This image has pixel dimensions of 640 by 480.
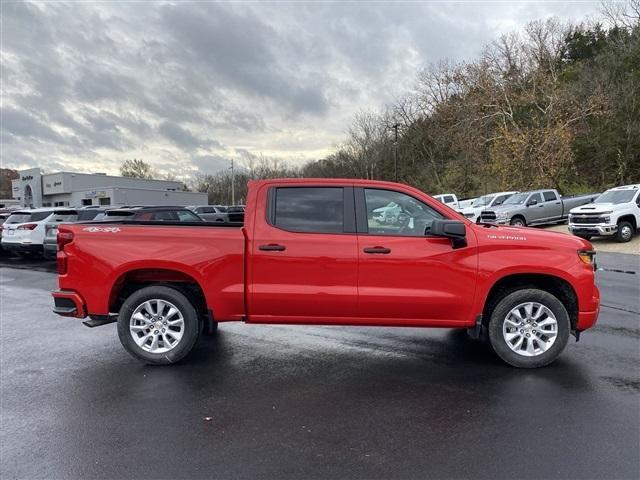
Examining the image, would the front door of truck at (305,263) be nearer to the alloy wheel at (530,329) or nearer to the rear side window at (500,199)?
the alloy wheel at (530,329)

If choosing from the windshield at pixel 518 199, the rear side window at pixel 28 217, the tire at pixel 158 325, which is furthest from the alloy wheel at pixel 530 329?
the windshield at pixel 518 199

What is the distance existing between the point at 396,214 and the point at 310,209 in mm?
902

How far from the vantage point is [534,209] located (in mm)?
22031

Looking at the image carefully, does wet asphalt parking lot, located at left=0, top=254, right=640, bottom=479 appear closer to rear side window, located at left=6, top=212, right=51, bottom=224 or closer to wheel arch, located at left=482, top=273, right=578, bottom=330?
wheel arch, located at left=482, top=273, right=578, bottom=330

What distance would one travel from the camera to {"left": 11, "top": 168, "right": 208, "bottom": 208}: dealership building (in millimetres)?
63250

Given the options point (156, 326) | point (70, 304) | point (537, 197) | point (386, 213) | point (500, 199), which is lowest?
point (156, 326)

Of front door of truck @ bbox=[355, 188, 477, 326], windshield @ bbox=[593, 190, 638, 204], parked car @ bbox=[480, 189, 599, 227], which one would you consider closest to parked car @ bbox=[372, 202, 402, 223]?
front door of truck @ bbox=[355, 188, 477, 326]

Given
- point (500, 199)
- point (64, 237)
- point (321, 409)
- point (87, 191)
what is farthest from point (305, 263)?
point (87, 191)

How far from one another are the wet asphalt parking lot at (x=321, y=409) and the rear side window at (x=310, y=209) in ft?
4.85

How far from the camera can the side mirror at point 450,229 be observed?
4.54m

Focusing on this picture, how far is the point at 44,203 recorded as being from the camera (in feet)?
240

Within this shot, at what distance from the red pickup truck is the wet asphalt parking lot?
493 millimetres

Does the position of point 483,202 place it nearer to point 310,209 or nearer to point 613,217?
point 613,217

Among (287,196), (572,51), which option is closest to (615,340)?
(287,196)
